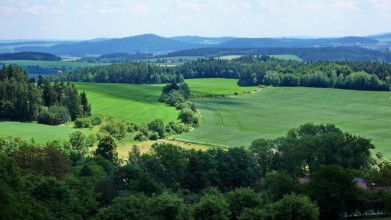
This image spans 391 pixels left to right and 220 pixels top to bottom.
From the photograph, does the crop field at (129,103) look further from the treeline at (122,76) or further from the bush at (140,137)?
the treeline at (122,76)

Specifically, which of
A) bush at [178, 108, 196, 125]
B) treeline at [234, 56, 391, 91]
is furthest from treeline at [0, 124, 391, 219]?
treeline at [234, 56, 391, 91]

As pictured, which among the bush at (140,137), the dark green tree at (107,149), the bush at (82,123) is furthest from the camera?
the bush at (82,123)

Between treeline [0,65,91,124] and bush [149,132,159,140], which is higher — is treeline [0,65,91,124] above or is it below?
above

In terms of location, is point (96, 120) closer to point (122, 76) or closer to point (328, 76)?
point (328, 76)

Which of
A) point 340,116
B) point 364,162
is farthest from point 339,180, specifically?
point 340,116

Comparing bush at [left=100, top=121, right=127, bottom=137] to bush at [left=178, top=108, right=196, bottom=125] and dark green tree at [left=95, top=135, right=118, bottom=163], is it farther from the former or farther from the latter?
dark green tree at [left=95, top=135, right=118, bottom=163]

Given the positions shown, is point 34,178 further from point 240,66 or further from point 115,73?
point 240,66

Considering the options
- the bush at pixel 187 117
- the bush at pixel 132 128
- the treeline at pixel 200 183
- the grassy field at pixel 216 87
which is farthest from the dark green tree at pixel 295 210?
the grassy field at pixel 216 87
